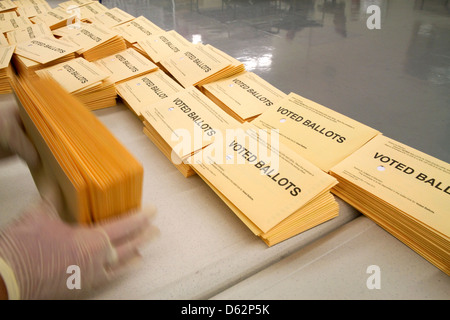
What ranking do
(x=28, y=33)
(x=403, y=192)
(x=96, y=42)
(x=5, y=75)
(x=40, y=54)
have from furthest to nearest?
1. (x=28, y=33)
2. (x=96, y=42)
3. (x=40, y=54)
4. (x=5, y=75)
5. (x=403, y=192)

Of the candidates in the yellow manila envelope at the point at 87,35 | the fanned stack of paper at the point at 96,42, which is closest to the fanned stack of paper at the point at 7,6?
the yellow manila envelope at the point at 87,35

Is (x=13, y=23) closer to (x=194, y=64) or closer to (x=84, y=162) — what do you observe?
(x=194, y=64)

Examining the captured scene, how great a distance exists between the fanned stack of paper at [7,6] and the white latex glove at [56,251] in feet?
11.1

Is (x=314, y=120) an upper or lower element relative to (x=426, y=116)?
upper

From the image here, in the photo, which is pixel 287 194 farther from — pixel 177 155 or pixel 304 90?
pixel 304 90

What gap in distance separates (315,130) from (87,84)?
1163mm

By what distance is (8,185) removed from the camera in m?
1.18

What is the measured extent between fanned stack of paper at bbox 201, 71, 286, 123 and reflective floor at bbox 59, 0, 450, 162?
1201mm

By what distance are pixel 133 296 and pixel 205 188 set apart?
47cm

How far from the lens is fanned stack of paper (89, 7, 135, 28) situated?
2.70m

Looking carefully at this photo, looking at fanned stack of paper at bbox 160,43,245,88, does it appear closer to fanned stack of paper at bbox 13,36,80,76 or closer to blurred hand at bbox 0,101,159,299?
fanned stack of paper at bbox 13,36,80,76

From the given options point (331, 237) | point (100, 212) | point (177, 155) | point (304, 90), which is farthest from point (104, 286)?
point (304, 90)

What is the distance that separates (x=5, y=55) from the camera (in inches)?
75.2

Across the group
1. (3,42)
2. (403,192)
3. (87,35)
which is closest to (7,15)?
(3,42)
